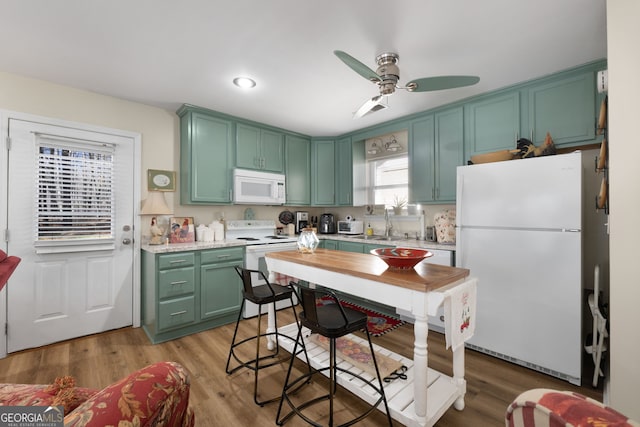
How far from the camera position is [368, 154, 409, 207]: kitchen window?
384cm

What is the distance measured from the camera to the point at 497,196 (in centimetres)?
226

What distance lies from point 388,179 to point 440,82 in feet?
7.39

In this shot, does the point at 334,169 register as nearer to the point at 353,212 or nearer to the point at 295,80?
the point at 353,212

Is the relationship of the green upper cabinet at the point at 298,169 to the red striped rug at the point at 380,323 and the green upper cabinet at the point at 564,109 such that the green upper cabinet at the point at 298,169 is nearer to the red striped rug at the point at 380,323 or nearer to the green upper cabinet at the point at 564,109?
the red striped rug at the point at 380,323

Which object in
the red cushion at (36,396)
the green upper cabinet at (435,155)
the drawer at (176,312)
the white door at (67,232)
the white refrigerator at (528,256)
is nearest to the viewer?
the red cushion at (36,396)

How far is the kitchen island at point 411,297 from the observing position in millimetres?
1397

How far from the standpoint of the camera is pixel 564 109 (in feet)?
7.70

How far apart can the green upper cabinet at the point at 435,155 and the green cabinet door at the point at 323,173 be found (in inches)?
52.6

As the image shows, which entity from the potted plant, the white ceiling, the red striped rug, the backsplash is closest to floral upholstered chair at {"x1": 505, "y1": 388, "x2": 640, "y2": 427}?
the white ceiling

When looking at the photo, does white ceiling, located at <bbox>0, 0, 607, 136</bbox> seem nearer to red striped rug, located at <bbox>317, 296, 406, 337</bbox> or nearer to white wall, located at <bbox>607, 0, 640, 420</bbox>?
white wall, located at <bbox>607, 0, 640, 420</bbox>

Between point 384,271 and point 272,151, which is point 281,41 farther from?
point 272,151

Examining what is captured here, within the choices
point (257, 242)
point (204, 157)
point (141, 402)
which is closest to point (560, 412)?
Result: point (141, 402)

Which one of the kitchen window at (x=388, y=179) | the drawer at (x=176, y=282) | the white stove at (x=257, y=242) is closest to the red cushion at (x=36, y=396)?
the drawer at (x=176, y=282)

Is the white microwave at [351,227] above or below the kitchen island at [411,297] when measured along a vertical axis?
above
